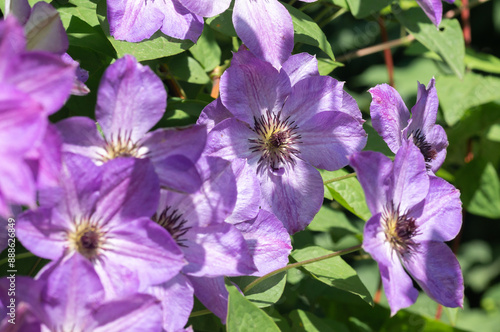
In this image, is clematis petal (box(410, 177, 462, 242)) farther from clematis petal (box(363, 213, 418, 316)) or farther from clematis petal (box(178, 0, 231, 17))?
clematis petal (box(178, 0, 231, 17))

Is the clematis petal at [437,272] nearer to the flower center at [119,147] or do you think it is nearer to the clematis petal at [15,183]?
the flower center at [119,147]

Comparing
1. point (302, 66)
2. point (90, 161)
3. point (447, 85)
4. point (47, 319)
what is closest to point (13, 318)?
point (47, 319)

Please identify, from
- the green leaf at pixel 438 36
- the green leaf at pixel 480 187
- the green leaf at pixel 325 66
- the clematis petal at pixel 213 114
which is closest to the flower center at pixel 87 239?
the clematis petal at pixel 213 114

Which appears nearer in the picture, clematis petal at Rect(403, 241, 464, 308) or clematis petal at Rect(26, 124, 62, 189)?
clematis petal at Rect(26, 124, 62, 189)

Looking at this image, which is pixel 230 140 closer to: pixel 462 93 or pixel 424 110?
pixel 424 110

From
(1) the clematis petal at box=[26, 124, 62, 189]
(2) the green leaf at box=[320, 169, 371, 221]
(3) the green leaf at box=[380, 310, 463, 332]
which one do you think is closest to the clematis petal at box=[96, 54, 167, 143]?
(1) the clematis petal at box=[26, 124, 62, 189]

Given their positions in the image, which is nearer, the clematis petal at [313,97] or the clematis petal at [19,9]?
the clematis petal at [19,9]
